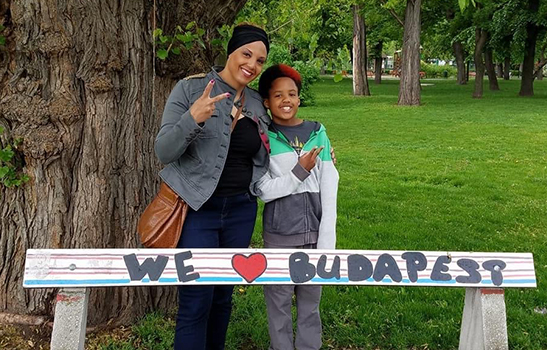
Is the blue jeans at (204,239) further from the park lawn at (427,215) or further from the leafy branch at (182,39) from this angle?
the leafy branch at (182,39)

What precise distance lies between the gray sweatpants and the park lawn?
464 millimetres

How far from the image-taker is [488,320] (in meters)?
2.39

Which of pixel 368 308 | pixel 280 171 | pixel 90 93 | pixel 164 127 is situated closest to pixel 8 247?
pixel 90 93

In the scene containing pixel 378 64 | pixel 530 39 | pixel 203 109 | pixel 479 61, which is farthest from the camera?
pixel 378 64

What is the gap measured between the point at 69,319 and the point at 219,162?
922 millimetres

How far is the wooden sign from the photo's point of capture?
2.21 m

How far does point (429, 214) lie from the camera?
634 cm

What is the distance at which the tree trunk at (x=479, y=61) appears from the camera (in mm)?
23562

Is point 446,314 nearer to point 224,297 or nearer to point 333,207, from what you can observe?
point 333,207

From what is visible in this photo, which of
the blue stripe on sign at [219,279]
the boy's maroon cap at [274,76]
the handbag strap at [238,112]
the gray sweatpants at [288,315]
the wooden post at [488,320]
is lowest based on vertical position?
the gray sweatpants at [288,315]

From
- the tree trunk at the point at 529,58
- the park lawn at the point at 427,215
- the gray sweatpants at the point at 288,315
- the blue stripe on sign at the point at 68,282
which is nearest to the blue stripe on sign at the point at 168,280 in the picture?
the blue stripe on sign at the point at 68,282

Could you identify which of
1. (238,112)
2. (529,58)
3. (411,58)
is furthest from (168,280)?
(529,58)

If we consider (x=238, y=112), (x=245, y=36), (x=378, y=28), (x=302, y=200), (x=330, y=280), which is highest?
(x=378, y=28)

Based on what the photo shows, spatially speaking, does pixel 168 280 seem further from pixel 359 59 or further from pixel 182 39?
pixel 359 59
